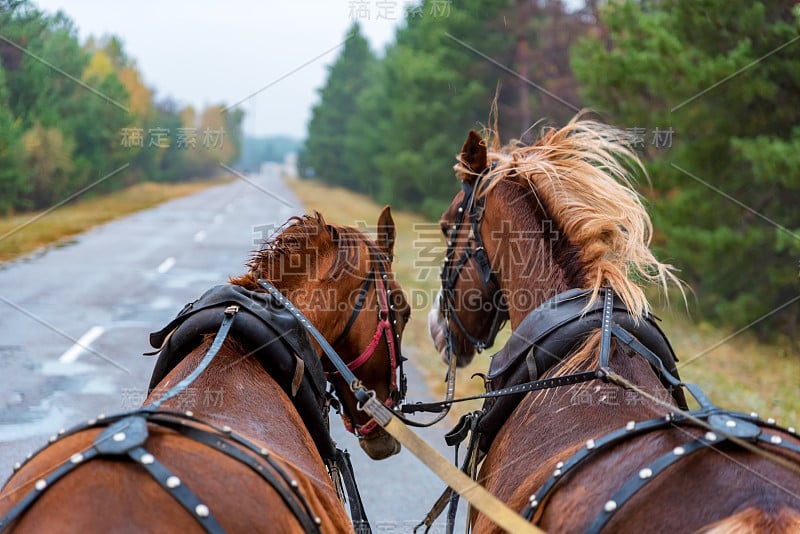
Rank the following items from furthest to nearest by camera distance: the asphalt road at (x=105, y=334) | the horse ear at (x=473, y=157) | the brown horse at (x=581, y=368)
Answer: the asphalt road at (x=105, y=334) < the horse ear at (x=473, y=157) < the brown horse at (x=581, y=368)

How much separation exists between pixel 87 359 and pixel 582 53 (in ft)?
34.5

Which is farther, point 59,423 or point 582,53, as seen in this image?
point 582,53

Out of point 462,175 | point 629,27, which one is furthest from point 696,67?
point 462,175

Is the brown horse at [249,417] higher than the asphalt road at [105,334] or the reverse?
higher

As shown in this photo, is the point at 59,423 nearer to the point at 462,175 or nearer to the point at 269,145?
the point at 462,175

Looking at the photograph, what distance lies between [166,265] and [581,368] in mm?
13905

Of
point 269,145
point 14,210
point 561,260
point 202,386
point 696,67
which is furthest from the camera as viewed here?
point 269,145

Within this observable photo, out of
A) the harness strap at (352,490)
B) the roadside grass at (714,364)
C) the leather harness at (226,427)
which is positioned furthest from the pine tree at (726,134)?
the leather harness at (226,427)

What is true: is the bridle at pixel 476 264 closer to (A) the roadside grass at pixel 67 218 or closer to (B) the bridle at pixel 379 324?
(B) the bridle at pixel 379 324

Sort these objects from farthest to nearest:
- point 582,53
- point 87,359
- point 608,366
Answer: point 582,53, point 87,359, point 608,366

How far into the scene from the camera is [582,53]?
47.4 feet

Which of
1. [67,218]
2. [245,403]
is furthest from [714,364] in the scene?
[67,218]

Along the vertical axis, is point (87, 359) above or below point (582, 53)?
below

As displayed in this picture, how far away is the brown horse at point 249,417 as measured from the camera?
6.29 feet
